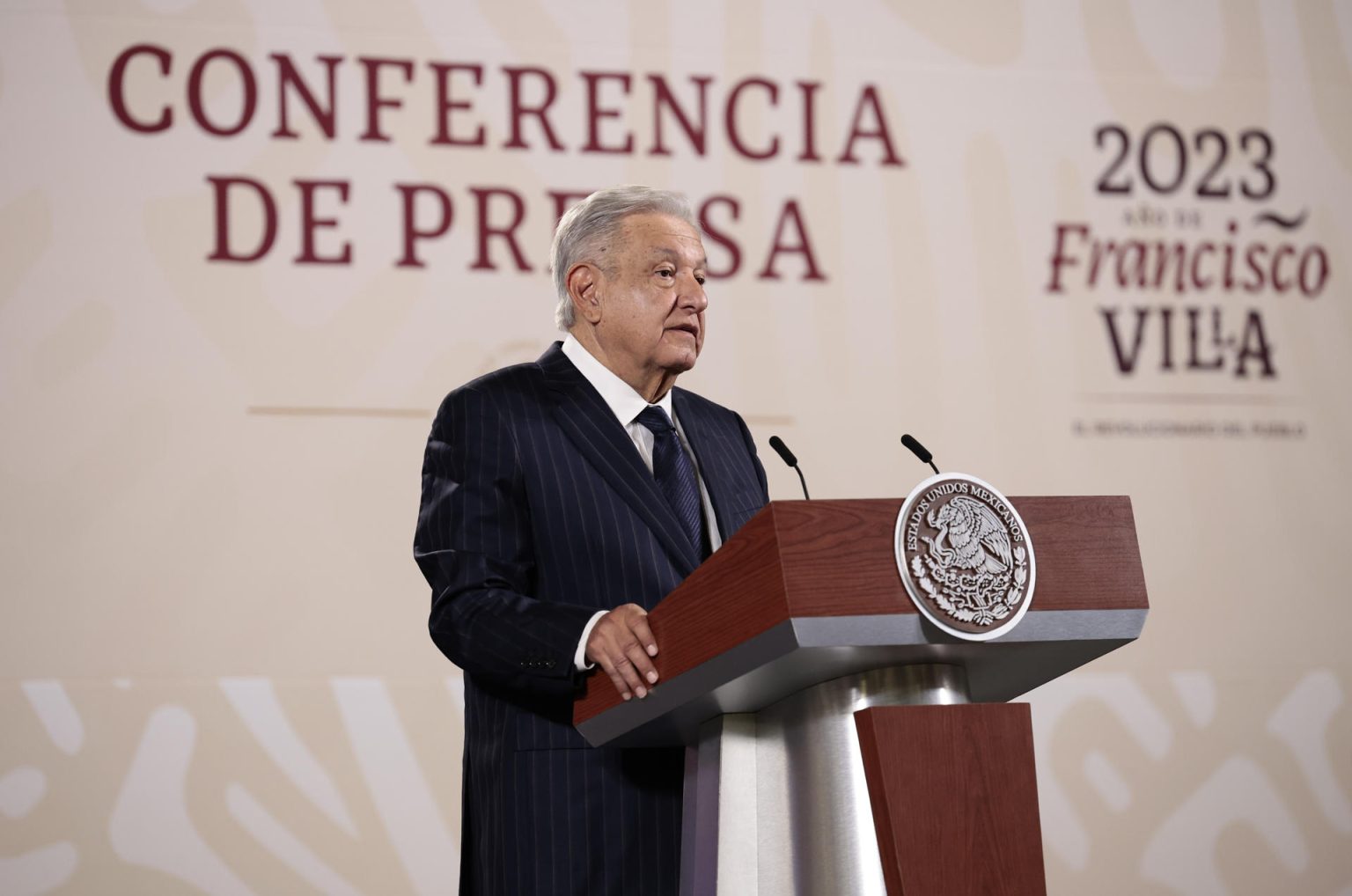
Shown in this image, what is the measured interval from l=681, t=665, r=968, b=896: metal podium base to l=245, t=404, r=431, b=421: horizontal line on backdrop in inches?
82.2

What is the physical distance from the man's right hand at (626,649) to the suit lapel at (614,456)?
13.6 inches

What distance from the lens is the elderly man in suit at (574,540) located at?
176cm

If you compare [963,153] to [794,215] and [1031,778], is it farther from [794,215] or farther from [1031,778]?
[1031,778]

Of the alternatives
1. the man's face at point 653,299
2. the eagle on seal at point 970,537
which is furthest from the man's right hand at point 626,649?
the man's face at point 653,299

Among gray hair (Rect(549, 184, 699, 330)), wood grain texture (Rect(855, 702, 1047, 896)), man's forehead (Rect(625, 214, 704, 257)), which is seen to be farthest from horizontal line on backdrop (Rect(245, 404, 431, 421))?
wood grain texture (Rect(855, 702, 1047, 896))

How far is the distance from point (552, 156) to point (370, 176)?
471 millimetres

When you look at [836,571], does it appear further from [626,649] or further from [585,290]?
[585,290]

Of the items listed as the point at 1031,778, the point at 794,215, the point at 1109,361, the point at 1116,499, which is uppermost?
the point at 794,215

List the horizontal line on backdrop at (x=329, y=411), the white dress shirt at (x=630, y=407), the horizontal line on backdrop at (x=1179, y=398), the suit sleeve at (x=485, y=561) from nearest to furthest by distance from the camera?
the suit sleeve at (x=485, y=561)
the white dress shirt at (x=630, y=407)
the horizontal line on backdrop at (x=329, y=411)
the horizontal line on backdrop at (x=1179, y=398)

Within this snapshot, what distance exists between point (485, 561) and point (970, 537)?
2.24ft

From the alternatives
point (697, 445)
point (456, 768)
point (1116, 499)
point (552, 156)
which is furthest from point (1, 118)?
point (1116, 499)

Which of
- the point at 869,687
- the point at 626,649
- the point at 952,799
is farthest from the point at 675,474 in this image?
the point at 952,799

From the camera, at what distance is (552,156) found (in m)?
3.80

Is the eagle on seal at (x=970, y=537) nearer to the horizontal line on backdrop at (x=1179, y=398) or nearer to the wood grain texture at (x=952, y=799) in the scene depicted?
the wood grain texture at (x=952, y=799)
